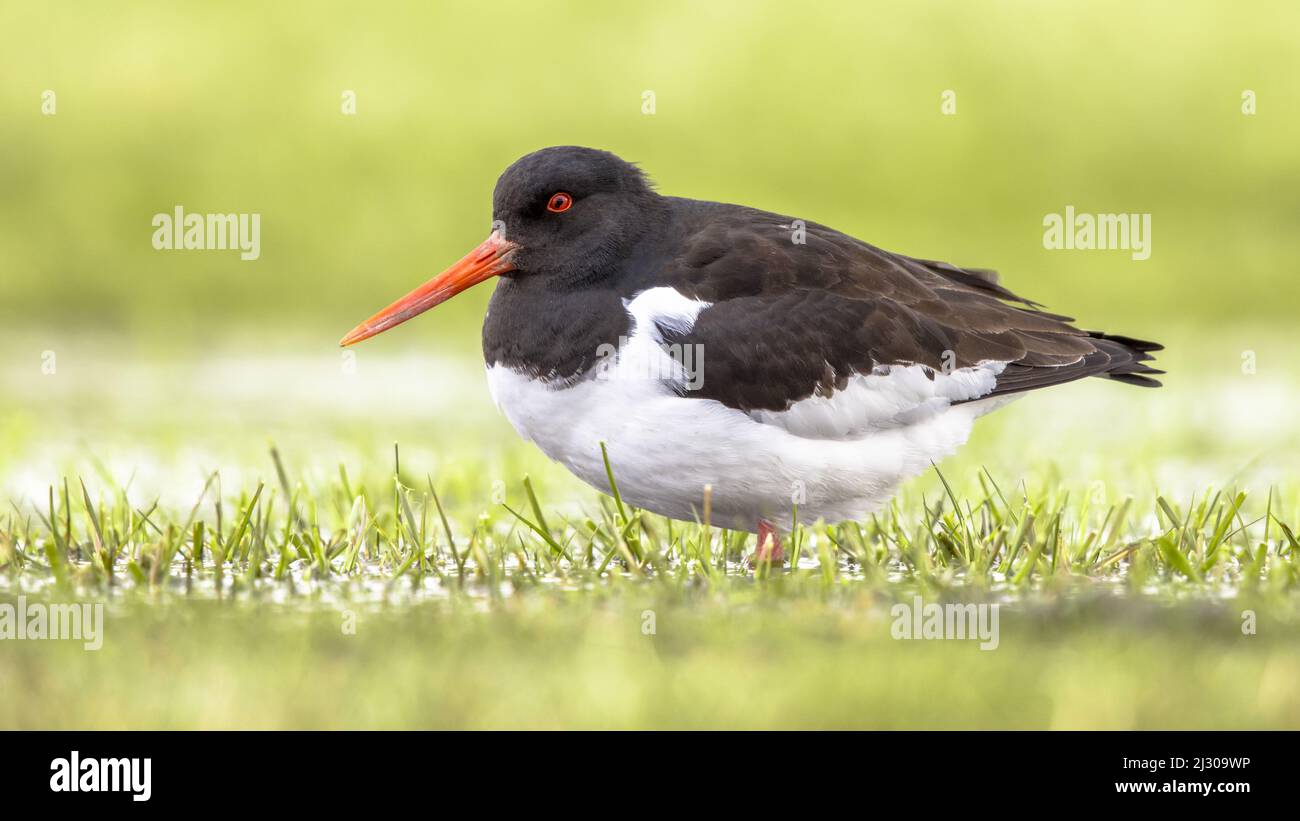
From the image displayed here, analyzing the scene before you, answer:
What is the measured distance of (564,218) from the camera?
5344 mm

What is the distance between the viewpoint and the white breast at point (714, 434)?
487 cm

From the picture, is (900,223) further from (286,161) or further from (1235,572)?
(1235,572)

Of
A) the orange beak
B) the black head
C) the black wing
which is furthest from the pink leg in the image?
the orange beak

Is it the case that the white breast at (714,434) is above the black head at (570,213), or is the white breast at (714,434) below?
below

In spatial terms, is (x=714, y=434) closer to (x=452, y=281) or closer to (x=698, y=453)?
(x=698, y=453)

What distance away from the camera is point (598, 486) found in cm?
518

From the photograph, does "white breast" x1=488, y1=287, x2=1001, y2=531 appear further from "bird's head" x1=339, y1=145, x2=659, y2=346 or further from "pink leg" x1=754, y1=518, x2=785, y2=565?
"bird's head" x1=339, y1=145, x2=659, y2=346

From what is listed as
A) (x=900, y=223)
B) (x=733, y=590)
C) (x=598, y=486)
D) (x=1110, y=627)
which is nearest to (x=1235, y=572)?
(x=1110, y=627)

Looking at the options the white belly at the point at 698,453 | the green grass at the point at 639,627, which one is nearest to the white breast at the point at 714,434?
the white belly at the point at 698,453

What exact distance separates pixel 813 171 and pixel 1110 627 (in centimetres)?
1011

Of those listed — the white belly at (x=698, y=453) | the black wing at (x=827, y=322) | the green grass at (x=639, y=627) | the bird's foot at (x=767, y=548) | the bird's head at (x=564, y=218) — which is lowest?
the green grass at (x=639, y=627)

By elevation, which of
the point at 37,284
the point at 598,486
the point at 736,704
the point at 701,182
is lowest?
the point at 736,704

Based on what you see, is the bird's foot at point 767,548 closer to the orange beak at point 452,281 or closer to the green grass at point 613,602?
the green grass at point 613,602

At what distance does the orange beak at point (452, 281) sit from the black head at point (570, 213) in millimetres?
51
